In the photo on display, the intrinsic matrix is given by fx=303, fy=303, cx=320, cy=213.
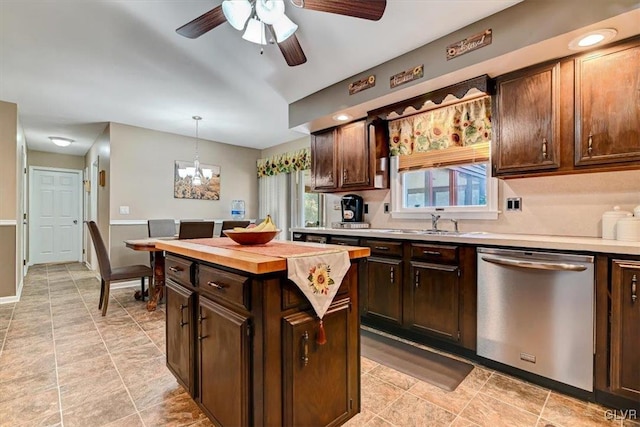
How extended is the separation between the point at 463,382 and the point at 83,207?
26.1ft

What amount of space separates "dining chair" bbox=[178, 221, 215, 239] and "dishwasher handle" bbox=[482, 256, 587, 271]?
113 inches

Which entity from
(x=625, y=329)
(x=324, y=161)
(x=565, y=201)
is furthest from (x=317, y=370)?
(x=324, y=161)

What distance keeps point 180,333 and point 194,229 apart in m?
1.92

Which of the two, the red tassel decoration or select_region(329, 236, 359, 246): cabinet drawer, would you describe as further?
select_region(329, 236, 359, 246): cabinet drawer

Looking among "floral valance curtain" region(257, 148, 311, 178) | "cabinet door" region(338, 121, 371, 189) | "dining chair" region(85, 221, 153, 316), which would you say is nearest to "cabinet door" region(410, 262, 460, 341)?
"cabinet door" region(338, 121, 371, 189)

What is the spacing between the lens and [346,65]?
8.91 feet

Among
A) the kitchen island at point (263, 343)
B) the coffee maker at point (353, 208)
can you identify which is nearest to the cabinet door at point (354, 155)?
the coffee maker at point (353, 208)

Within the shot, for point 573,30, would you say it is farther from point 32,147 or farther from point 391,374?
point 32,147

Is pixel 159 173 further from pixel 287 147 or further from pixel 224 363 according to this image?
pixel 224 363

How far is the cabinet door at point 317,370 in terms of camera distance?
1234 mm

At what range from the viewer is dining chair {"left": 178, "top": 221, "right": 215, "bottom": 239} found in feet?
11.0

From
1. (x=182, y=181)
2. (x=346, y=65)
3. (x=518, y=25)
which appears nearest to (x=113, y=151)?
(x=182, y=181)

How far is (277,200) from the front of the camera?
571 cm

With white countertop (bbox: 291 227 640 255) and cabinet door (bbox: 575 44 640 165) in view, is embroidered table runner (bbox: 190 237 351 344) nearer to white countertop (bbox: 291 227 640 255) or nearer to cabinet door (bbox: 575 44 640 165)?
white countertop (bbox: 291 227 640 255)
